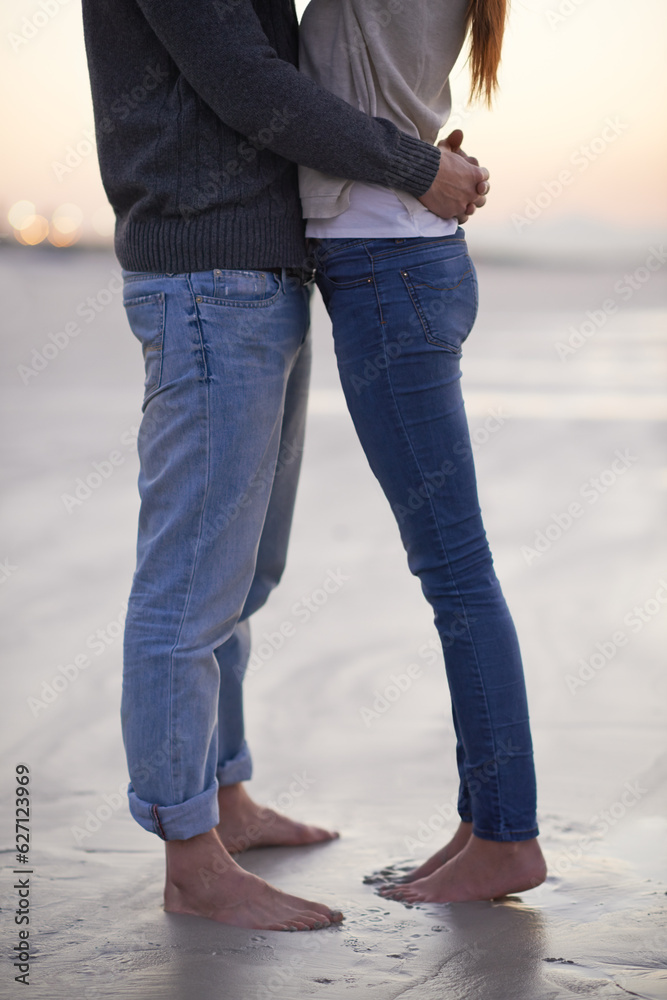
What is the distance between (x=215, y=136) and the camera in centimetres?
135

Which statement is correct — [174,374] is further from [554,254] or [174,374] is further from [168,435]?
[554,254]

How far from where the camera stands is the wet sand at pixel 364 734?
1.27 meters

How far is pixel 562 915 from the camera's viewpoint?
4.67 ft

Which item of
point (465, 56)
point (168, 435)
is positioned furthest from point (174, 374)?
point (465, 56)

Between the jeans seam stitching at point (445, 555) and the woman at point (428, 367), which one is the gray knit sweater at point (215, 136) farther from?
the jeans seam stitching at point (445, 555)

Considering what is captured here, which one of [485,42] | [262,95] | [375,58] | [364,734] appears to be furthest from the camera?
[364,734]

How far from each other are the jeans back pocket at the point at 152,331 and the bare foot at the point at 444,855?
2.78 feet

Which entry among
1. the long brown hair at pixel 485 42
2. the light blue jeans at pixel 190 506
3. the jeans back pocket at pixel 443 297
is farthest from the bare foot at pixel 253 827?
the long brown hair at pixel 485 42

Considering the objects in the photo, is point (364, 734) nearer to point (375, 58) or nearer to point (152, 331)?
point (152, 331)

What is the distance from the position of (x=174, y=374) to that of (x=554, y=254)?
52.5ft

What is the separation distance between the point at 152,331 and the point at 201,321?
0.26 ft

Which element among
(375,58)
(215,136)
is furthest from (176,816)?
(375,58)

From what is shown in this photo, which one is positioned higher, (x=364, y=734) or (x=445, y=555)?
(x=445, y=555)

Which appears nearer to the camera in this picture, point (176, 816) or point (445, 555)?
point (176, 816)
